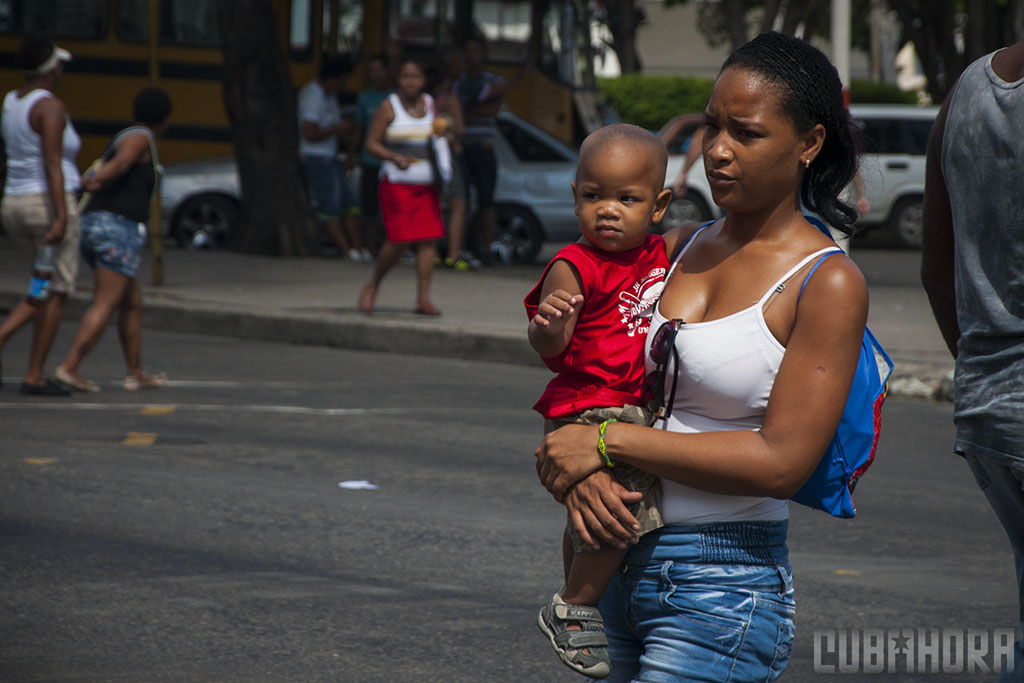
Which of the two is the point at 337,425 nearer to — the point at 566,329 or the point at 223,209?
the point at 566,329

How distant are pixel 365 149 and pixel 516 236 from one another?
2.77 metres

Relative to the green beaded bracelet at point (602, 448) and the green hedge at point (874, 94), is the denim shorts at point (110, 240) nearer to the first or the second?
the green beaded bracelet at point (602, 448)

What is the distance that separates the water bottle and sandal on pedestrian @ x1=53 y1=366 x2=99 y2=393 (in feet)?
1.43

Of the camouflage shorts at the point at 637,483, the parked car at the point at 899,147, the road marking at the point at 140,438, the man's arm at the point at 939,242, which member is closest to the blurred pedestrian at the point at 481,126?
the parked car at the point at 899,147

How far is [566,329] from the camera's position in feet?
8.25

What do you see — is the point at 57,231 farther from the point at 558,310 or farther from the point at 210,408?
the point at 558,310

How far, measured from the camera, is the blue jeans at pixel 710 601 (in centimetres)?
239

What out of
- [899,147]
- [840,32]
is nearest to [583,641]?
[840,32]

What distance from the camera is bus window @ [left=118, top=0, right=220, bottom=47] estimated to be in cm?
1959

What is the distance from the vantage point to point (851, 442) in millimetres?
2404

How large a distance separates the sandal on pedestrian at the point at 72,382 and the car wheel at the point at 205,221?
9554 mm

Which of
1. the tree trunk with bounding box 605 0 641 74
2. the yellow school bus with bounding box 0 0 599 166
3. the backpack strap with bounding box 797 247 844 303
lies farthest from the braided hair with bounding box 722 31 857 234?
the tree trunk with bounding box 605 0 641 74

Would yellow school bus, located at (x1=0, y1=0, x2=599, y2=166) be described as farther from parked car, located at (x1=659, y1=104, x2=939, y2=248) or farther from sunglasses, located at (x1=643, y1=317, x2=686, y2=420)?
sunglasses, located at (x1=643, y1=317, x2=686, y2=420)

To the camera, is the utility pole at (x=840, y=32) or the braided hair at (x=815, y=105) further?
the utility pole at (x=840, y=32)
